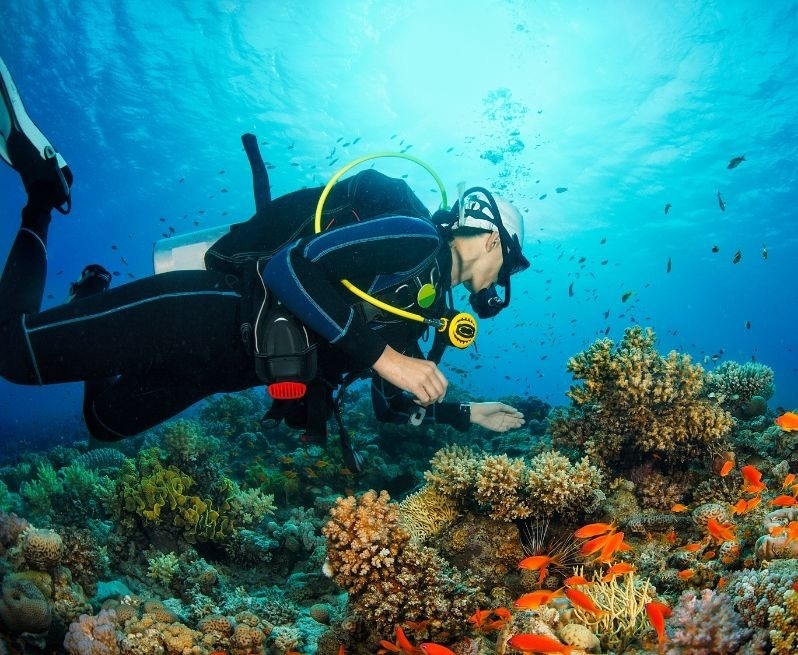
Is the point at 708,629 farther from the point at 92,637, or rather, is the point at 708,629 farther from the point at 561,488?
the point at 92,637

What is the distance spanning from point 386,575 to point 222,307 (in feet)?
8.61

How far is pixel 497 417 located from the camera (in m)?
5.22

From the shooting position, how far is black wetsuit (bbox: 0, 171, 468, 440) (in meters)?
3.50

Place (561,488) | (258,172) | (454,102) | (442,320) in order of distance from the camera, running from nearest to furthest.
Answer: (442,320)
(561,488)
(258,172)
(454,102)

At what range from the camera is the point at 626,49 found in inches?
870

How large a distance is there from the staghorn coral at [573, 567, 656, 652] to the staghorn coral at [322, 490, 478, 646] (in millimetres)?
992

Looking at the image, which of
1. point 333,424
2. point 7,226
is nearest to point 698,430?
point 333,424

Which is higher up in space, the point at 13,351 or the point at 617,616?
the point at 13,351

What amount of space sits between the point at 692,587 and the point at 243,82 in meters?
31.2

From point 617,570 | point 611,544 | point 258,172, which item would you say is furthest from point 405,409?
point 258,172

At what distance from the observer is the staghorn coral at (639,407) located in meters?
5.14

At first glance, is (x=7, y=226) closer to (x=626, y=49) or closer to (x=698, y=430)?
(x=626, y=49)

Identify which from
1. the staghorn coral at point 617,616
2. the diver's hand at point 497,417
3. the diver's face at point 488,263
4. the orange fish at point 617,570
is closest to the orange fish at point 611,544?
the orange fish at point 617,570

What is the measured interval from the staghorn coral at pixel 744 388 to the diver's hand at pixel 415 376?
6146mm
